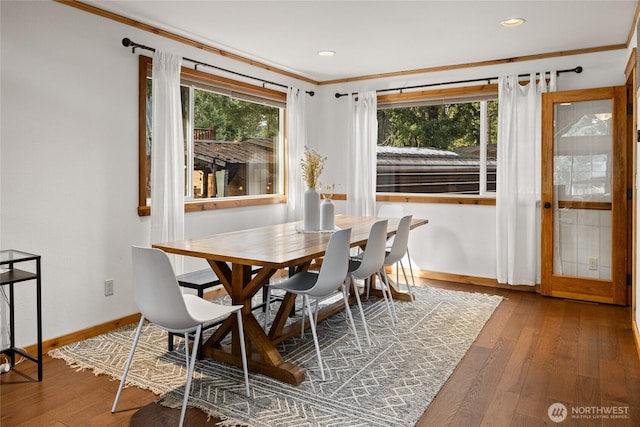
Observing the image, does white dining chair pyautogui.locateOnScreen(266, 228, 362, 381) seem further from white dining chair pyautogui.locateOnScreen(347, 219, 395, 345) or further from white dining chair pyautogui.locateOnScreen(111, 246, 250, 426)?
white dining chair pyautogui.locateOnScreen(111, 246, 250, 426)

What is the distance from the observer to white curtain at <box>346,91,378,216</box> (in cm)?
545

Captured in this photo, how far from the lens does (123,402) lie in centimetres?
240

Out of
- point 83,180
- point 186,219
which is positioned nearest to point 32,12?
point 83,180

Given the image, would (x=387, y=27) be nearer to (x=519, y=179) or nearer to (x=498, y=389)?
(x=519, y=179)

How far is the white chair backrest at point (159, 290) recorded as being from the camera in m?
2.10

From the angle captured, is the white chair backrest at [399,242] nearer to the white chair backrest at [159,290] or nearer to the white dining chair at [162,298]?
the white dining chair at [162,298]

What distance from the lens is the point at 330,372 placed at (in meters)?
2.76

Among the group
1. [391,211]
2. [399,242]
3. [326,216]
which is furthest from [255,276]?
[391,211]

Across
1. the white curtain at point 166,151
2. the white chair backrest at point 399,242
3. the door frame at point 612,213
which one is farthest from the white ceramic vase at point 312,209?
the door frame at point 612,213

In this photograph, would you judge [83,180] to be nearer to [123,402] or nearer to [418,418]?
[123,402]

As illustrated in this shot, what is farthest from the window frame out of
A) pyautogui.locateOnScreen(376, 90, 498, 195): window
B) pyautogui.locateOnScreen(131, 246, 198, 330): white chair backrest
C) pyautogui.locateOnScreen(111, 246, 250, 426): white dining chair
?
pyautogui.locateOnScreen(131, 246, 198, 330): white chair backrest

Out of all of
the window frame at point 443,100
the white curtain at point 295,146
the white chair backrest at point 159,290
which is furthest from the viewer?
the white curtain at point 295,146

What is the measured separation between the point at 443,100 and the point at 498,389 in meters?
3.39

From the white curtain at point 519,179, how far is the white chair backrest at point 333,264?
8.17ft
